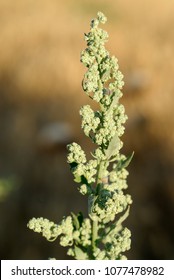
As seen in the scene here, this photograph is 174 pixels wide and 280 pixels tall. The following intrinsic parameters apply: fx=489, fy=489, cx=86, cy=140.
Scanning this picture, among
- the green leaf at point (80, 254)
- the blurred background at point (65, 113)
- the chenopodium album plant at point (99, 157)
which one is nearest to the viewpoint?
the chenopodium album plant at point (99, 157)

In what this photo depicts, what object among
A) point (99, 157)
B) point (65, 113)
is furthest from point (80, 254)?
point (65, 113)

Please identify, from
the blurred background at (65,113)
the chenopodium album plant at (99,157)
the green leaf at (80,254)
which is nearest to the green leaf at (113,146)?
the chenopodium album plant at (99,157)

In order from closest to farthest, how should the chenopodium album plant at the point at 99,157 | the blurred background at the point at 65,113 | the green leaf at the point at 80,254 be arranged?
the chenopodium album plant at the point at 99,157
the green leaf at the point at 80,254
the blurred background at the point at 65,113

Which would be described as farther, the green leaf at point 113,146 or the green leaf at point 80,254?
the green leaf at point 80,254

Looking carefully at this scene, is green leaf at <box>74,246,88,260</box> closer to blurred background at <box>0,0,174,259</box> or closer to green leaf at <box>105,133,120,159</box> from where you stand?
green leaf at <box>105,133,120,159</box>

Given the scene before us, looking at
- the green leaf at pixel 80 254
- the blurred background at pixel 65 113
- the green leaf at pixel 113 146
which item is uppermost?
the blurred background at pixel 65 113

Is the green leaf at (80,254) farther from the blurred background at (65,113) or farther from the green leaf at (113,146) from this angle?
the blurred background at (65,113)

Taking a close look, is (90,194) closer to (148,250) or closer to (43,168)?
(148,250)
